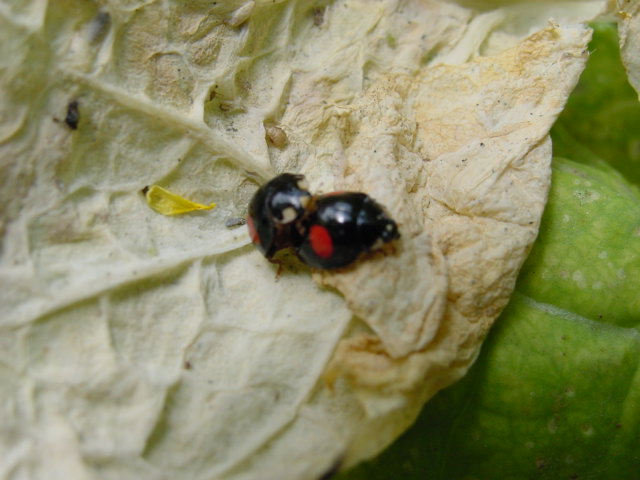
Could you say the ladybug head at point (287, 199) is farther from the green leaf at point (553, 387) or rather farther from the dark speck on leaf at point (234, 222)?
the green leaf at point (553, 387)

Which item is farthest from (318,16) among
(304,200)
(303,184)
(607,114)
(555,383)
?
(607,114)

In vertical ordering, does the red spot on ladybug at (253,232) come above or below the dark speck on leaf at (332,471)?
above

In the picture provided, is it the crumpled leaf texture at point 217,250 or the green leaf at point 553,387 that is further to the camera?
the green leaf at point 553,387

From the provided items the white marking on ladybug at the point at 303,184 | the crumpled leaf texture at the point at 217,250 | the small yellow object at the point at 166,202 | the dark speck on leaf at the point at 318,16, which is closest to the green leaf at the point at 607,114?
the crumpled leaf texture at the point at 217,250

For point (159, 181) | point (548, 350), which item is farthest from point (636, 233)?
point (159, 181)

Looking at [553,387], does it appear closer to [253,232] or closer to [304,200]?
[304,200]

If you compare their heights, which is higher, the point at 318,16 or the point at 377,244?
the point at 318,16

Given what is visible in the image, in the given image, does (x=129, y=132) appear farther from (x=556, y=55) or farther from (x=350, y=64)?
(x=556, y=55)
